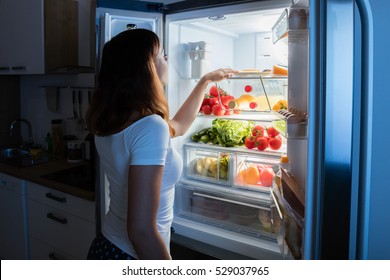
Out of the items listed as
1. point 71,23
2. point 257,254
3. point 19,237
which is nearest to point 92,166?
point 19,237

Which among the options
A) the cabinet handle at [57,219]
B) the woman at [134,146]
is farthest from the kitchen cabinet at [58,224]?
the woman at [134,146]

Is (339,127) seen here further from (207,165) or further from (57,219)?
(57,219)

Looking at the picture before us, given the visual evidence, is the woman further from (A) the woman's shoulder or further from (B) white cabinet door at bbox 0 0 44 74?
(B) white cabinet door at bbox 0 0 44 74

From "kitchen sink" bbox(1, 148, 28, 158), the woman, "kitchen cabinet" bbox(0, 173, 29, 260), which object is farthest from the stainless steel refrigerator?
"kitchen sink" bbox(1, 148, 28, 158)

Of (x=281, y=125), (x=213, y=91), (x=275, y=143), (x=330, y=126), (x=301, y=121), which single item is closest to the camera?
(x=330, y=126)

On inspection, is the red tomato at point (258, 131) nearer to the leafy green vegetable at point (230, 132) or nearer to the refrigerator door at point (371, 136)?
the leafy green vegetable at point (230, 132)

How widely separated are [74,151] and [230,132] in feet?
4.05

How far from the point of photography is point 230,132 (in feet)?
5.61

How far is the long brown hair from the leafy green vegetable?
0.74 m

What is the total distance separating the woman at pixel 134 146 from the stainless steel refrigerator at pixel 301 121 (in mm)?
379

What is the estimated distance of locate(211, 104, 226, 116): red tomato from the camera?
5.51ft

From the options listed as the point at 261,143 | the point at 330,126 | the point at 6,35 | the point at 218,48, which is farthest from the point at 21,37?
the point at 330,126

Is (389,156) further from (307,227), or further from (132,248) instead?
(132,248)
